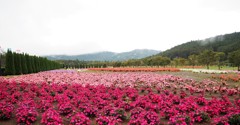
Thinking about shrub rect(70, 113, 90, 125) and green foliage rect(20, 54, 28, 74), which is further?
green foliage rect(20, 54, 28, 74)

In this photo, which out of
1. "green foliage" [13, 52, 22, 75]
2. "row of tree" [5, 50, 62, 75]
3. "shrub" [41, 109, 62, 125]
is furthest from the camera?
"green foliage" [13, 52, 22, 75]

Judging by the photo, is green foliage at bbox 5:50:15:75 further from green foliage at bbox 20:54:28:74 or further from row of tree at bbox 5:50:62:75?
green foliage at bbox 20:54:28:74

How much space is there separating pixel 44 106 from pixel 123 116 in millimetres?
3475

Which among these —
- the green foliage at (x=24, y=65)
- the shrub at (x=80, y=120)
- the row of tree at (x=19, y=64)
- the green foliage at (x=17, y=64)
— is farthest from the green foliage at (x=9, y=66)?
the shrub at (x=80, y=120)

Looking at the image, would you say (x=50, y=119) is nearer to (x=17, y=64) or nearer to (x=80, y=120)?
(x=80, y=120)

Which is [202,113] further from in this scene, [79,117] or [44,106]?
[44,106]

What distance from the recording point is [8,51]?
1200 inches

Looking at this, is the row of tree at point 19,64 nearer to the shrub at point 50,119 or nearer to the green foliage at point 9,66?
the green foliage at point 9,66

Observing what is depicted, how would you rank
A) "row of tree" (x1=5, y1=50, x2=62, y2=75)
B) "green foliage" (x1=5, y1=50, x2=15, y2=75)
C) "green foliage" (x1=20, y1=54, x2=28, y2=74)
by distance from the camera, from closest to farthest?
→ 1. "green foliage" (x1=5, y1=50, x2=15, y2=75)
2. "row of tree" (x1=5, y1=50, x2=62, y2=75)
3. "green foliage" (x1=20, y1=54, x2=28, y2=74)

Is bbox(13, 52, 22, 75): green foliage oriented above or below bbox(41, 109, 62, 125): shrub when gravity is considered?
above

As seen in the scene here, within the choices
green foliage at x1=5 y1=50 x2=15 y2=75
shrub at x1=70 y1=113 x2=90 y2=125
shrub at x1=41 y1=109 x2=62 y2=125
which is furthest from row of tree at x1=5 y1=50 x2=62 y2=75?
shrub at x1=70 y1=113 x2=90 y2=125

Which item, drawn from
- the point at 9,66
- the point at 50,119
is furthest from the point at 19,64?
the point at 50,119

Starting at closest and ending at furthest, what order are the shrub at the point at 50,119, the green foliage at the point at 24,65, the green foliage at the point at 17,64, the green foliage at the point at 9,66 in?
the shrub at the point at 50,119, the green foliage at the point at 9,66, the green foliage at the point at 17,64, the green foliage at the point at 24,65

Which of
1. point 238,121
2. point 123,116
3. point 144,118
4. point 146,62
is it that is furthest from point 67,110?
point 146,62
